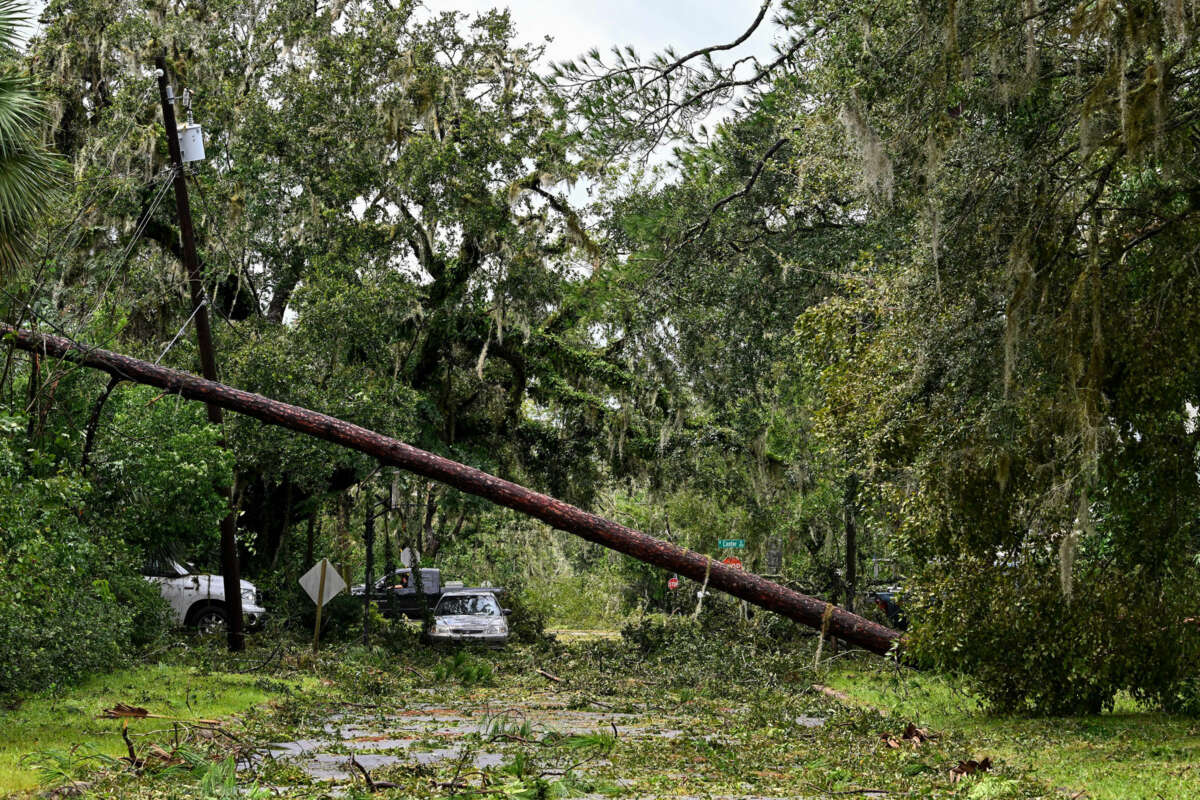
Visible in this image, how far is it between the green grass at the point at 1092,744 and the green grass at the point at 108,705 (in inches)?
284

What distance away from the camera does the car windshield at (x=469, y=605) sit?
25.6 m

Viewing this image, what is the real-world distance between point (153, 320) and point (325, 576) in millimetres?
9017

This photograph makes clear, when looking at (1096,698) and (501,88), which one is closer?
(1096,698)

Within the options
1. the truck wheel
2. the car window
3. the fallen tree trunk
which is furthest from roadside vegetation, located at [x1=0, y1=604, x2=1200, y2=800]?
the car window

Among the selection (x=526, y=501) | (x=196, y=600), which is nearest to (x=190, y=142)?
(x=526, y=501)

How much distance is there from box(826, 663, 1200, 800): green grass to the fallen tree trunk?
1190mm

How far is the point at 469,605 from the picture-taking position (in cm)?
2591

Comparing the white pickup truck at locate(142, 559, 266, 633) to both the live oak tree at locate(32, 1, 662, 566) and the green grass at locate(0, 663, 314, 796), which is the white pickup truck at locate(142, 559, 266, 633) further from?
the green grass at locate(0, 663, 314, 796)

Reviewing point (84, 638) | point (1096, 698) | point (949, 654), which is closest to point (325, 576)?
point (84, 638)

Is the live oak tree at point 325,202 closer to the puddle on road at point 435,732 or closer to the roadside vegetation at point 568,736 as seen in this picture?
the roadside vegetation at point 568,736

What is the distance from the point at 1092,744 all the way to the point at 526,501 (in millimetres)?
6569

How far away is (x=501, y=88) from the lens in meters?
24.0

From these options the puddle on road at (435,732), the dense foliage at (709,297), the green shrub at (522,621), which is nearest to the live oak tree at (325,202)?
the dense foliage at (709,297)

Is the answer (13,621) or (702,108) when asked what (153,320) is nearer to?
(13,621)
